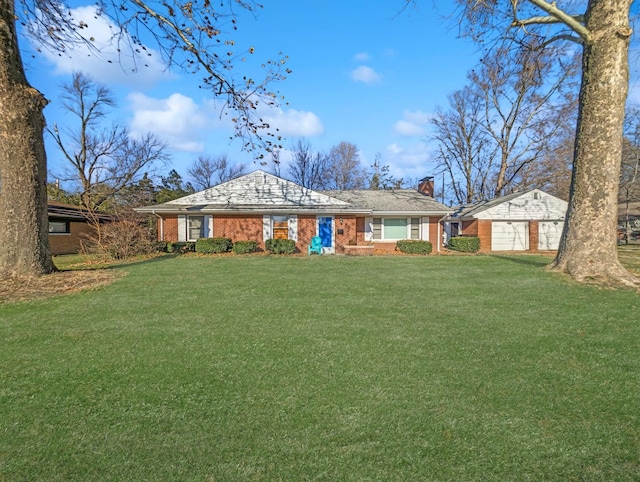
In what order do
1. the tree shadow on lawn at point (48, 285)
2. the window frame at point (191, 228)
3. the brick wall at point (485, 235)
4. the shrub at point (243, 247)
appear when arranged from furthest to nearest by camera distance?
the brick wall at point (485, 235)
the window frame at point (191, 228)
the shrub at point (243, 247)
the tree shadow on lawn at point (48, 285)

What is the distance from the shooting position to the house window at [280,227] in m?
18.4

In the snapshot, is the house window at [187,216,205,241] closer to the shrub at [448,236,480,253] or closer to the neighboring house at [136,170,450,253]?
the neighboring house at [136,170,450,253]

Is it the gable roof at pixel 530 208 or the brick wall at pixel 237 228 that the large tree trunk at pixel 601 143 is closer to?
the brick wall at pixel 237 228

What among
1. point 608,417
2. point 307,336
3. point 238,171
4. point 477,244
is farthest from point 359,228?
point 238,171

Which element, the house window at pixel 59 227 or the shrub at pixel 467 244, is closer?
the house window at pixel 59 227

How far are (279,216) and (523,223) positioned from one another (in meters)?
15.9

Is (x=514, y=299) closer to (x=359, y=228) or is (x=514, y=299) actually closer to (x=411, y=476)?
(x=411, y=476)

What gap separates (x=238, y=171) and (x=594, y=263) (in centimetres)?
4738

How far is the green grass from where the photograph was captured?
2.22m

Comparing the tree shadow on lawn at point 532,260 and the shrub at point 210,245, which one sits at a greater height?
the shrub at point 210,245

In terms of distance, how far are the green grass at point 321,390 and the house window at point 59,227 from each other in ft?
54.1

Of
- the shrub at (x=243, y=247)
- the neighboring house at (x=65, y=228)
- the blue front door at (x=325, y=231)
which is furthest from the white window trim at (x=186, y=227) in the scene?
the blue front door at (x=325, y=231)

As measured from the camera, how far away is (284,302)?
652 centimetres

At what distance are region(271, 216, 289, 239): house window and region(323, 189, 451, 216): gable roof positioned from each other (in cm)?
413
